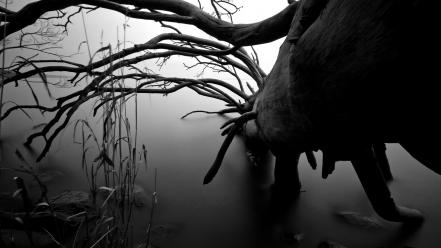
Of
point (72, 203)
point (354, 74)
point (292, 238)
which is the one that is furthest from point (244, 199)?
point (354, 74)

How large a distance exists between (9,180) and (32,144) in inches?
45.1

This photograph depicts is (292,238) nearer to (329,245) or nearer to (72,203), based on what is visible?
(329,245)

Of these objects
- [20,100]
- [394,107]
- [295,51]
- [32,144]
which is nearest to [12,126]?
[32,144]

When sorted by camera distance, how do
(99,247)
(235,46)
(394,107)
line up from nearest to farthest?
(394,107), (99,247), (235,46)

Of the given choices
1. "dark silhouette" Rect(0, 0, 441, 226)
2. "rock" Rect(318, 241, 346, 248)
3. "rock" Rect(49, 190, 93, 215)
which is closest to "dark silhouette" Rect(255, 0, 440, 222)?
"dark silhouette" Rect(0, 0, 441, 226)

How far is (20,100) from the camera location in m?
5.08

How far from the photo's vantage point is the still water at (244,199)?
5.49 feet

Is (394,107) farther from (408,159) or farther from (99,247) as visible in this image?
(408,159)

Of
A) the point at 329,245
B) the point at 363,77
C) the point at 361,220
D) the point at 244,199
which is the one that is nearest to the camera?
the point at 363,77

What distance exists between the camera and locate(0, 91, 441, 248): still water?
1673mm

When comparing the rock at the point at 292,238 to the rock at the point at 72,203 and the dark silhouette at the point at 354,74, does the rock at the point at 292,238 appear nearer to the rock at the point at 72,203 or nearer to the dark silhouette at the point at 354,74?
the dark silhouette at the point at 354,74

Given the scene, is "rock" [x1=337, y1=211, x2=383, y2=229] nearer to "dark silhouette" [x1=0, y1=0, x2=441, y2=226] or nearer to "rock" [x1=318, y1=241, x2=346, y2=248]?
"rock" [x1=318, y1=241, x2=346, y2=248]

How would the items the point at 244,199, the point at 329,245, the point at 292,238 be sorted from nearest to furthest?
the point at 329,245, the point at 292,238, the point at 244,199

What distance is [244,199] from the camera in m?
2.23
